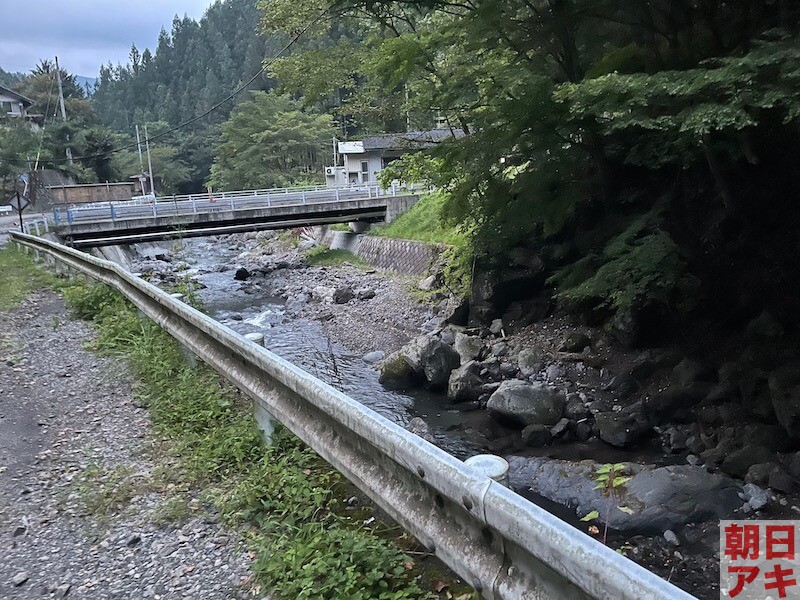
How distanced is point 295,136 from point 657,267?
46.4 metres

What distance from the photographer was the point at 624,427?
26.6 feet

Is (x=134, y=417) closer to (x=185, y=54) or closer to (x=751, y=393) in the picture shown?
(x=751, y=393)

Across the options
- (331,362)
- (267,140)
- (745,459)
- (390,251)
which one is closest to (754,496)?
(745,459)

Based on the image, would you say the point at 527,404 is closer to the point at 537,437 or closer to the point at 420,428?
the point at 537,437

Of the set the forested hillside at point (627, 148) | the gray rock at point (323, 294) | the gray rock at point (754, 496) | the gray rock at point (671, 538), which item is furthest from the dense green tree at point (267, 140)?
the gray rock at point (671, 538)

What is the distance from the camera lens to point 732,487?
6.39m

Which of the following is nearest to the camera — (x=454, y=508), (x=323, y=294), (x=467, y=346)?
(x=454, y=508)

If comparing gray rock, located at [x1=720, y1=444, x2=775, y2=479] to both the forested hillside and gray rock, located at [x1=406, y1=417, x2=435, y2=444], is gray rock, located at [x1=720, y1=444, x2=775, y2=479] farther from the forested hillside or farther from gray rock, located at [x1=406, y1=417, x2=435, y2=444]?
gray rock, located at [x1=406, y1=417, x2=435, y2=444]

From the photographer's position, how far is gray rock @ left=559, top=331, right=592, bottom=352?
1095 cm

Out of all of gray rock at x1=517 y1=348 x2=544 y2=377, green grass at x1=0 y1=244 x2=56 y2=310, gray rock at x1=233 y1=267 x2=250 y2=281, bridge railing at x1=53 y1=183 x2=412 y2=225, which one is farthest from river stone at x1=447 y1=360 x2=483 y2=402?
gray rock at x1=233 y1=267 x2=250 y2=281

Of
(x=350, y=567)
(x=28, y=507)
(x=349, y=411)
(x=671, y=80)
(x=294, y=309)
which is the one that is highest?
(x=671, y=80)

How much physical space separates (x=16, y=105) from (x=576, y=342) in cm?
6663

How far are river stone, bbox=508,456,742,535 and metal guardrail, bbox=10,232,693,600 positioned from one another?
4.39 metres

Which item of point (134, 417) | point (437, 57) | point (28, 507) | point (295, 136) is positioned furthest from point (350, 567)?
point (295, 136)
